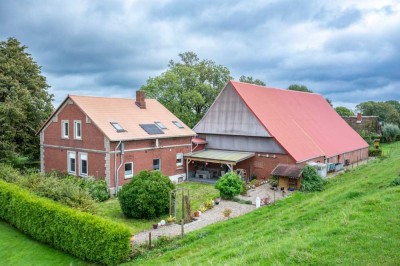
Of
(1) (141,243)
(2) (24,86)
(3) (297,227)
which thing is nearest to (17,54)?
(2) (24,86)

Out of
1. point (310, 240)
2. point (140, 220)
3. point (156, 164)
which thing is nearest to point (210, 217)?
point (140, 220)

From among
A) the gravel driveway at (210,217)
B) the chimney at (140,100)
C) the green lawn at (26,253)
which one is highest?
the chimney at (140,100)

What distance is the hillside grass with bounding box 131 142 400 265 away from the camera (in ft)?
26.8

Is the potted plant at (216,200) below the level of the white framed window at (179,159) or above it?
below

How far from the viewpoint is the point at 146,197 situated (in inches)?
724

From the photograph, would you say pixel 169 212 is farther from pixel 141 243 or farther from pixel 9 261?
pixel 9 261

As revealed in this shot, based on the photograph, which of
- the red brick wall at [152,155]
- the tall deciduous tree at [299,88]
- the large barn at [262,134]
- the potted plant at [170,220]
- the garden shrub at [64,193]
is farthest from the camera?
the tall deciduous tree at [299,88]

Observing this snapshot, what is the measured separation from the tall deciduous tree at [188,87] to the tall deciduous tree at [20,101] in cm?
1327

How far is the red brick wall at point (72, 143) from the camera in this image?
83.4 feet

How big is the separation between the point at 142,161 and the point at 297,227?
53.8 feet

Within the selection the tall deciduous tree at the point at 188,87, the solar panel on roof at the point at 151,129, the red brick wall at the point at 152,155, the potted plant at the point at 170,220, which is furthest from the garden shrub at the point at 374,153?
the potted plant at the point at 170,220

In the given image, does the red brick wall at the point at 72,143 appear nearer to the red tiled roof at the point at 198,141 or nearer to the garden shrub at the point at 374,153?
the red tiled roof at the point at 198,141

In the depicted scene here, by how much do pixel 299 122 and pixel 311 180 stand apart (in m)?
11.0

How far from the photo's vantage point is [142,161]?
2673cm
